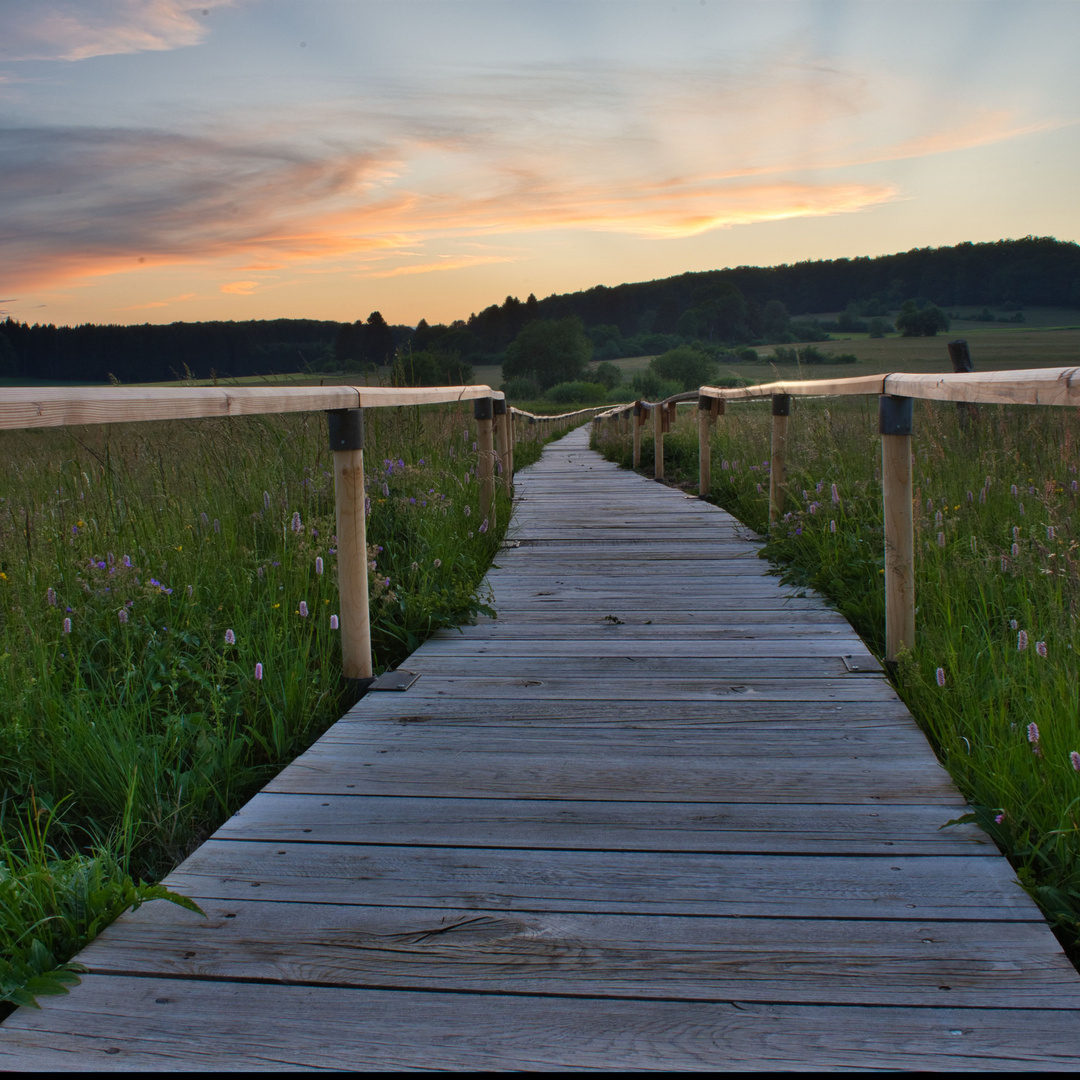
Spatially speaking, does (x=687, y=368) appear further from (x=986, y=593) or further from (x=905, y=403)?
(x=905, y=403)

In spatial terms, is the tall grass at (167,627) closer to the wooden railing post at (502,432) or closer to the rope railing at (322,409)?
the rope railing at (322,409)

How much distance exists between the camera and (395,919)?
4.80ft

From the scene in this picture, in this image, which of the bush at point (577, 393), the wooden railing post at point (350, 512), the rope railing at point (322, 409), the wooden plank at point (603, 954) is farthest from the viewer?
the bush at point (577, 393)

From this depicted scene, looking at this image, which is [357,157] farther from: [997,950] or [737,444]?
[997,950]

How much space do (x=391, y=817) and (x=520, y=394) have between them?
97.3 meters

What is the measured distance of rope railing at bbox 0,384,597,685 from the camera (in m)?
1.40

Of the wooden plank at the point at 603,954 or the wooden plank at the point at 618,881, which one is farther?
the wooden plank at the point at 618,881

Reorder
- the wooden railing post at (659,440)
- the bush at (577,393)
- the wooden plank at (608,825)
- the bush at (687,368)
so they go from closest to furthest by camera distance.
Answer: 1. the wooden plank at (608,825)
2. the wooden railing post at (659,440)
3. the bush at (577,393)
4. the bush at (687,368)

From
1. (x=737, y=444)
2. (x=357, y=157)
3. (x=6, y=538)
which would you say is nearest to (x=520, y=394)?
(x=357, y=157)

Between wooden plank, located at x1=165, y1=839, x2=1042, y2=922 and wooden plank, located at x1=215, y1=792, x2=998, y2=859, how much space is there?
42 millimetres

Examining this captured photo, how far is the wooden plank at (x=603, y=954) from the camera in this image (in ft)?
4.16

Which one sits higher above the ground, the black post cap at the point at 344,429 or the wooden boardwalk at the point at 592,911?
the black post cap at the point at 344,429

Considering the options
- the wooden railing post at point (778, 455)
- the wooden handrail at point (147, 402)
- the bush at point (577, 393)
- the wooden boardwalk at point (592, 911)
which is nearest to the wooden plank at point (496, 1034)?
the wooden boardwalk at point (592, 911)

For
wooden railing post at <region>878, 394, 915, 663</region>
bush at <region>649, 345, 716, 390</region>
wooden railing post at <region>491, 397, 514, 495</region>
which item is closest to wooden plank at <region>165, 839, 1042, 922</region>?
wooden railing post at <region>878, 394, 915, 663</region>
